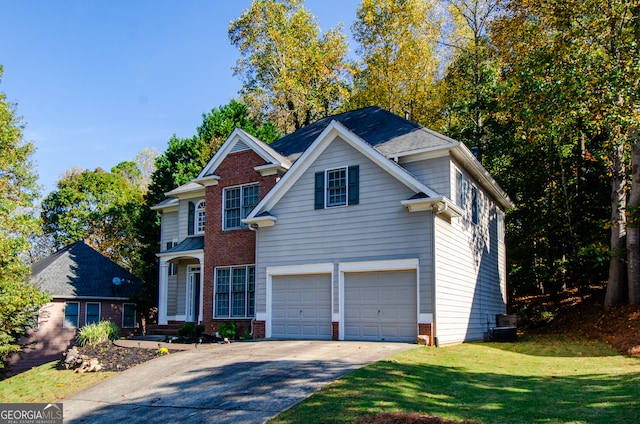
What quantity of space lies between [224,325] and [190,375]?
6775 mm

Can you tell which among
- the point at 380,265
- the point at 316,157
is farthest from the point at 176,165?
the point at 380,265

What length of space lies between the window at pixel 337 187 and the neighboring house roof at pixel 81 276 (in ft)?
50.1

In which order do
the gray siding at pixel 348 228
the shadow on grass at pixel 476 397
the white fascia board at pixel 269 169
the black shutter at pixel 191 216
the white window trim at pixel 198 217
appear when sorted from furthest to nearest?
the black shutter at pixel 191 216 → the white window trim at pixel 198 217 → the white fascia board at pixel 269 169 → the gray siding at pixel 348 228 → the shadow on grass at pixel 476 397

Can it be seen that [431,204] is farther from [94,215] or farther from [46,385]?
[94,215]

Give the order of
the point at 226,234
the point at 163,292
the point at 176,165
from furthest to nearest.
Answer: the point at 176,165 → the point at 163,292 → the point at 226,234

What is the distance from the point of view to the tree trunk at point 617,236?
20672 millimetres

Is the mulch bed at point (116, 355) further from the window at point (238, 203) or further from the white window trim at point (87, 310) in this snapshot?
the white window trim at point (87, 310)

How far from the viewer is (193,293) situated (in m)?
23.3

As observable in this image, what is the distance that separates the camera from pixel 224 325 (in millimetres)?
19266

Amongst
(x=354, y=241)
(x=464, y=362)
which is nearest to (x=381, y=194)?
(x=354, y=241)

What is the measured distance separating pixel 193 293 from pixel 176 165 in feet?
31.7

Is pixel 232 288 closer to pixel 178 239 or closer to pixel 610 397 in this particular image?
pixel 178 239

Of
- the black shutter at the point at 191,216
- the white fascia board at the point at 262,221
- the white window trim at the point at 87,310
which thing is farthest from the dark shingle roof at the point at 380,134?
the white window trim at the point at 87,310

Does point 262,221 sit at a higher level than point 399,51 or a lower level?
lower
